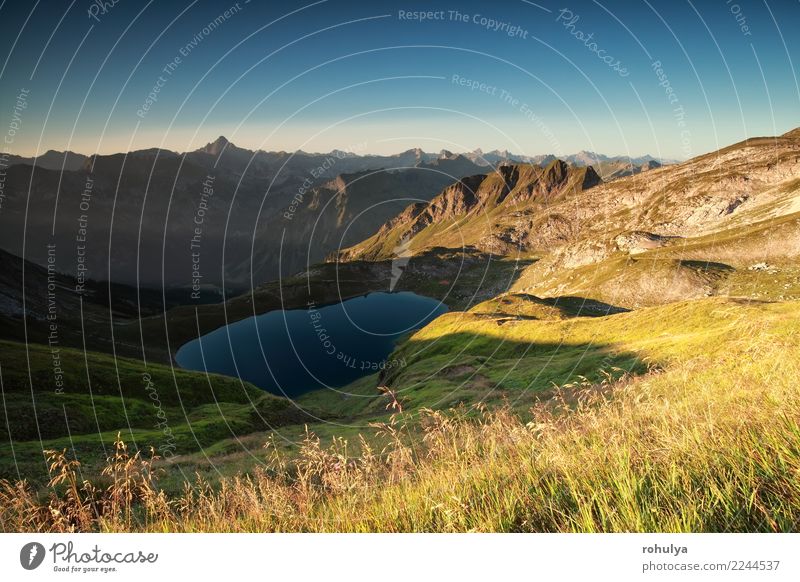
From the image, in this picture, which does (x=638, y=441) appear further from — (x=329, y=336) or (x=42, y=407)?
(x=329, y=336)

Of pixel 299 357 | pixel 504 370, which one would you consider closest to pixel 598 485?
pixel 504 370

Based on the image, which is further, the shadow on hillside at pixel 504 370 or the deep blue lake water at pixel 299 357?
the deep blue lake water at pixel 299 357

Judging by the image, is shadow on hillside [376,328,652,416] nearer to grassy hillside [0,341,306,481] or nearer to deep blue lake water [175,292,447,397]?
grassy hillside [0,341,306,481]

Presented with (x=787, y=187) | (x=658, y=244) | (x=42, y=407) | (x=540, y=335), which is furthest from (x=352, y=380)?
(x=787, y=187)

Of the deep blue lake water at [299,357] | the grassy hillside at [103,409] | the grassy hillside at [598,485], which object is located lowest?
the deep blue lake water at [299,357]

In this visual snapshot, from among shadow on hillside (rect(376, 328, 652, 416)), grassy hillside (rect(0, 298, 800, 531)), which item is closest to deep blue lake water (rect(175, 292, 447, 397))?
shadow on hillside (rect(376, 328, 652, 416))

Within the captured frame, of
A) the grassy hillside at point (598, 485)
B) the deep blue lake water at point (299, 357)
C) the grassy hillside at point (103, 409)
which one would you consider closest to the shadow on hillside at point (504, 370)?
the grassy hillside at point (598, 485)

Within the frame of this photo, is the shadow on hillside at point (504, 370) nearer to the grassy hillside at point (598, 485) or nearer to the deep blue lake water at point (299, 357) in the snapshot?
the grassy hillside at point (598, 485)

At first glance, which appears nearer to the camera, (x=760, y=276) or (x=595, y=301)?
(x=760, y=276)

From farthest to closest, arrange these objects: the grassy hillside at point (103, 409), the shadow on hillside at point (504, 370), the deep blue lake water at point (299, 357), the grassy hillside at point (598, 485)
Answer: the deep blue lake water at point (299, 357) → the shadow on hillside at point (504, 370) → the grassy hillside at point (103, 409) → the grassy hillside at point (598, 485)

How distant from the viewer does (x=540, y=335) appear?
77312 millimetres

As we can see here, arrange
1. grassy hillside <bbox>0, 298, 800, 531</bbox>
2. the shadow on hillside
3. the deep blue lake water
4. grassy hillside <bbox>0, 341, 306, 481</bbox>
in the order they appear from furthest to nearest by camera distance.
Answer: the deep blue lake water → the shadow on hillside → grassy hillside <bbox>0, 341, 306, 481</bbox> → grassy hillside <bbox>0, 298, 800, 531</bbox>

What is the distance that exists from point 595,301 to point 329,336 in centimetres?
10877

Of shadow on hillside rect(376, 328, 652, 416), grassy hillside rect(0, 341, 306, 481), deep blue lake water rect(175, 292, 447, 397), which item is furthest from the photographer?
deep blue lake water rect(175, 292, 447, 397)
